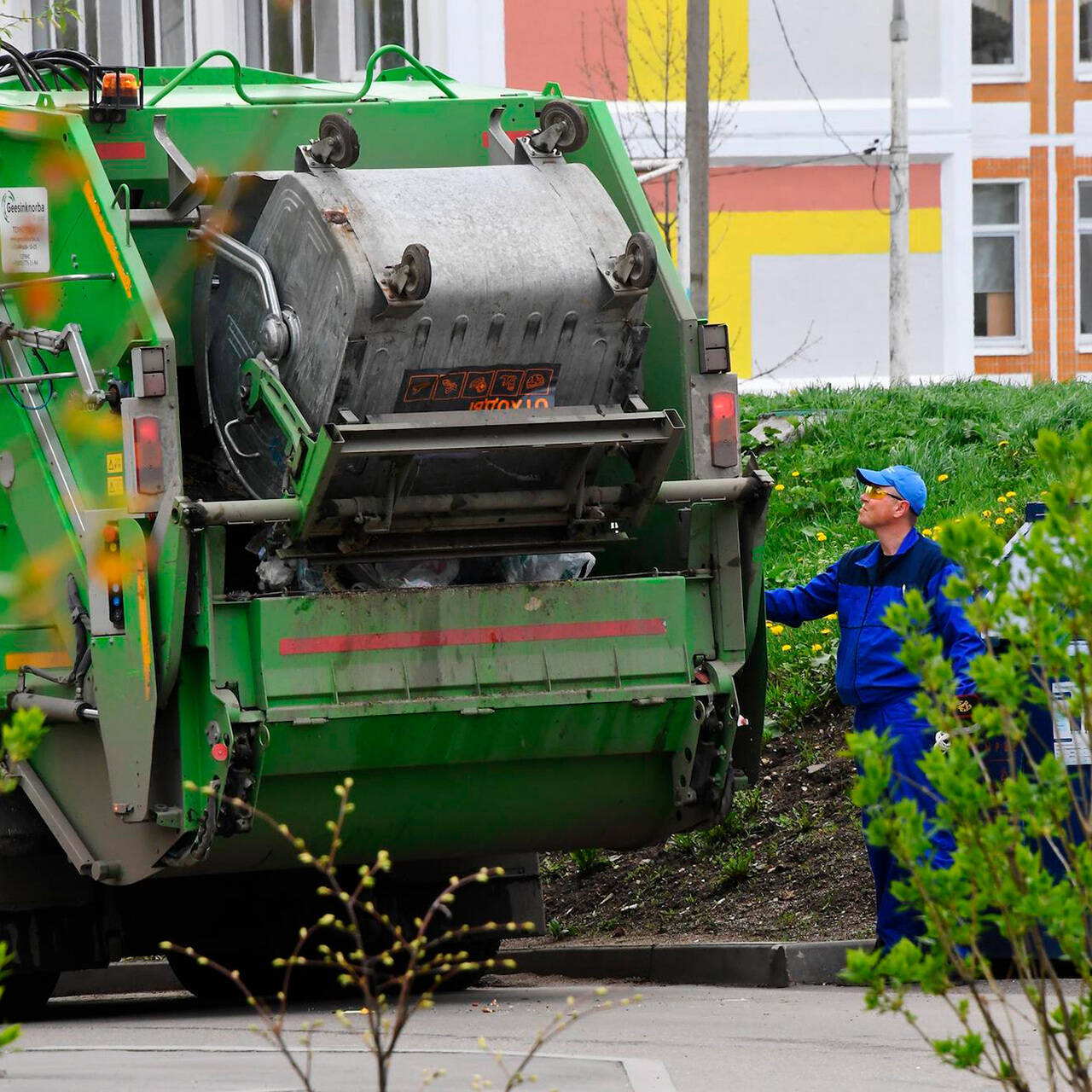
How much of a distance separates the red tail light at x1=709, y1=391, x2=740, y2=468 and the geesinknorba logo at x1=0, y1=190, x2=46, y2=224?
1960mm

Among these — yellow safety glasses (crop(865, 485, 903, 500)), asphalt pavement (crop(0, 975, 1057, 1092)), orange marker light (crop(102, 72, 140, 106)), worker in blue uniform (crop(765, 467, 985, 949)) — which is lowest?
asphalt pavement (crop(0, 975, 1057, 1092))

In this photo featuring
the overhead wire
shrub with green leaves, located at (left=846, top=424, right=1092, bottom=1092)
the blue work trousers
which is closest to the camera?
shrub with green leaves, located at (left=846, top=424, right=1092, bottom=1092)

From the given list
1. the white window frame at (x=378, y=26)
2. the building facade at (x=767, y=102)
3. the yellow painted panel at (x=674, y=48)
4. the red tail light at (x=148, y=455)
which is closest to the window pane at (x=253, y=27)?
the building facade at (x=767, y=102)

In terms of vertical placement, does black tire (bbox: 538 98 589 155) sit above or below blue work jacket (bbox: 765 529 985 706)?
above

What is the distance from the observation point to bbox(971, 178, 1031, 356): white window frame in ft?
78.0

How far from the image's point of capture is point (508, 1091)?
3.99m

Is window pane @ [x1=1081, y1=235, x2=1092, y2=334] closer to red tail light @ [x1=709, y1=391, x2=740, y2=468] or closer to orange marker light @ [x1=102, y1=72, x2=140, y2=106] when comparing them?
red tail light @ [x1=709, y1=391, x2=740, y2=468]

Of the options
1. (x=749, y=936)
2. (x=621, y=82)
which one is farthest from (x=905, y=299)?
(x=749, y=936)

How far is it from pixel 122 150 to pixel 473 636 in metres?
1.70

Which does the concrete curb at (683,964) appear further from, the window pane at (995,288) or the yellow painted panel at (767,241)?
the window pane at (995,288)

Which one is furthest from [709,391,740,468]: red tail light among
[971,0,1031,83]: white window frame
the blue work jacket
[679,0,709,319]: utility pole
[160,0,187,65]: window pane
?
[971,0,1031,83]: white window frame

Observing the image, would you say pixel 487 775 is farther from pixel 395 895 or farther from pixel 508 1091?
pixel 508 1091

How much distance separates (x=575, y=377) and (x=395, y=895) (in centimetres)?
201

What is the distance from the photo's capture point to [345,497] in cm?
650
